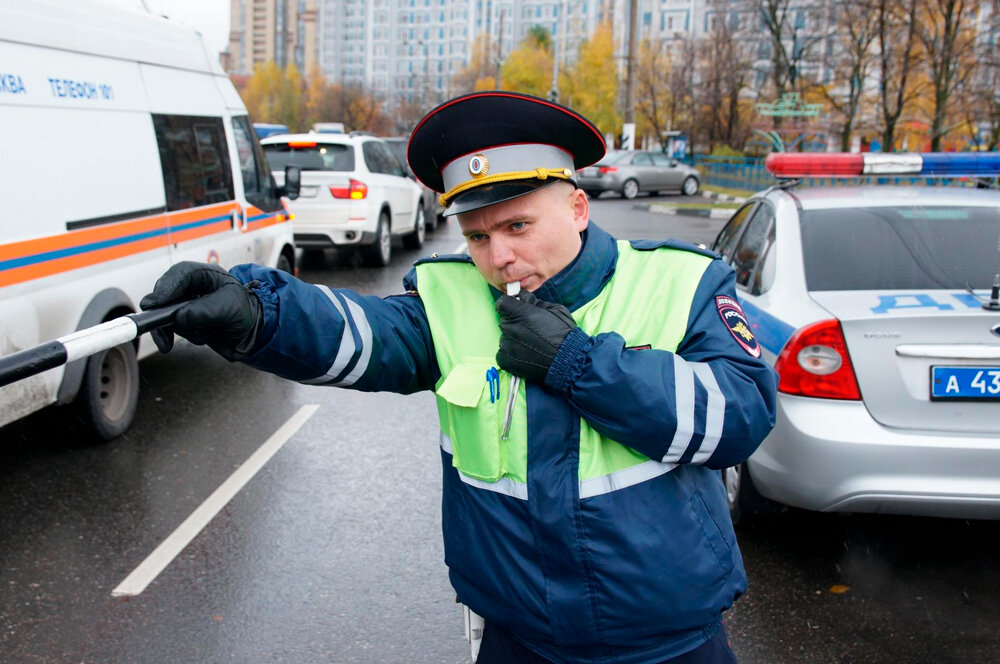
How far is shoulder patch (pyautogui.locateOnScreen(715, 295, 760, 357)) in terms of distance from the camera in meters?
1.76

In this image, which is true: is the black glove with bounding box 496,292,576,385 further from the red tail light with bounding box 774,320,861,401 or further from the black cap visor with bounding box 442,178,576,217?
the red tail light with bounding box 774,320,861,401

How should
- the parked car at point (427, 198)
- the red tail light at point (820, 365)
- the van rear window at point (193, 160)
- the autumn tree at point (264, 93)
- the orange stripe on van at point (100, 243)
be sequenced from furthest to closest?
the autumn tree at point (264, 93) < the parked car at point (427, 198) < the van rear window at point (193, 160) < the orange stripe on van at point (100, 243) < the red tail light at point (820, 365)

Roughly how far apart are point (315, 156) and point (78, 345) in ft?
36.3

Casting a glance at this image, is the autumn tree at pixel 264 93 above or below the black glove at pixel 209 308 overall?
above

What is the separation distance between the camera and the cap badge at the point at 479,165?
179cm

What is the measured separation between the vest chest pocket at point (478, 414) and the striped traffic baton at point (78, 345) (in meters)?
0.51

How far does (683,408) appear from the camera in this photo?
1619 millimetres

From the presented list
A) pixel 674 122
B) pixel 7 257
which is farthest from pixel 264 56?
pixel 7 257

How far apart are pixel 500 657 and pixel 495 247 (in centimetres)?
82

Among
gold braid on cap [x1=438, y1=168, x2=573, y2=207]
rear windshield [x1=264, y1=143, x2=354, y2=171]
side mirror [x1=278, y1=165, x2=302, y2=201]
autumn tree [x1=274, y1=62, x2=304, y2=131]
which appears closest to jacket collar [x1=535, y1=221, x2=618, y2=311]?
gold braid on cap [x1=438, y1=168, x2=573, y2=207]

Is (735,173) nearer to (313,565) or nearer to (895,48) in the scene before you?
(895,48)

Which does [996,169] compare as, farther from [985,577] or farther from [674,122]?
[674,122]

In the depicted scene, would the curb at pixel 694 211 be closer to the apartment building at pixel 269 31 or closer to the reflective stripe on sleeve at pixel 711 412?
→ the reflective stripe on sleeve at pixel 711 412

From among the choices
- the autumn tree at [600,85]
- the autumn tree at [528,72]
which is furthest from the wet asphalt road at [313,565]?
the autumn tree at [528,72]
